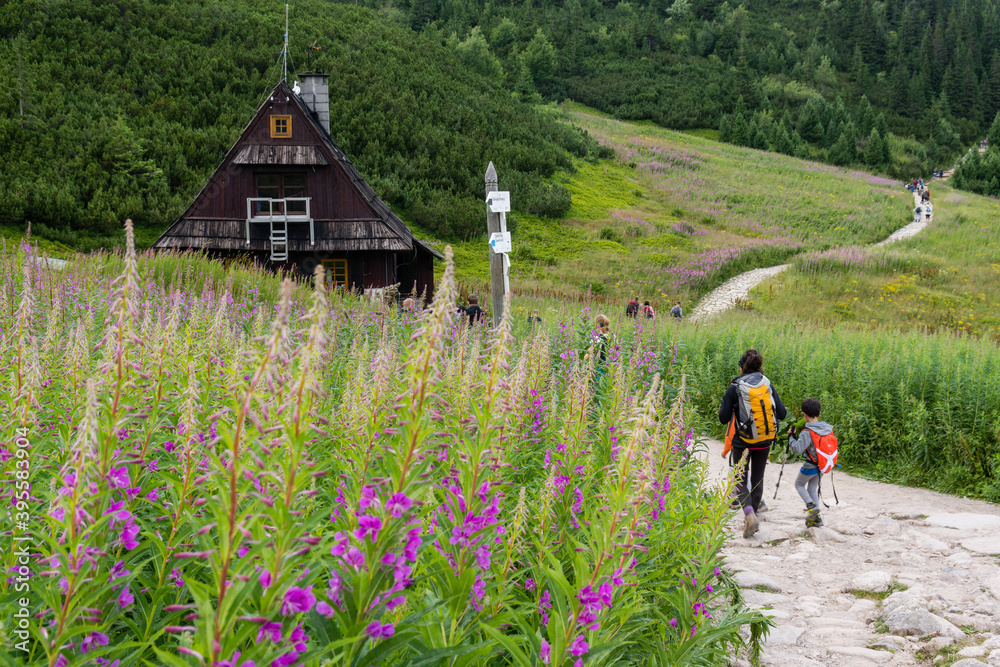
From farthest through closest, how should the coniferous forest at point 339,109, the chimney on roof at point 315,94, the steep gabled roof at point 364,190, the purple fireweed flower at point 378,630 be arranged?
the coniferous forest at point 339,109
the chimney on roof at point 315,94
the steep gabled roof at point 364,190
the purple fireweed flower at point 378,630

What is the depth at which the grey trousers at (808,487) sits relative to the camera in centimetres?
801

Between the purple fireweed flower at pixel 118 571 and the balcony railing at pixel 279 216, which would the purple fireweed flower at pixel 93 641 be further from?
the balcony railing at pixel 279 216

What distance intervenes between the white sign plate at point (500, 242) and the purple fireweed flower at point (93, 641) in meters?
8.59

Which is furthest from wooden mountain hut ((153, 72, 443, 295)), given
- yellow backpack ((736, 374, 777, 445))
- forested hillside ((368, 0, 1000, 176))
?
forested hillside ((368, 0, 1000, 176))

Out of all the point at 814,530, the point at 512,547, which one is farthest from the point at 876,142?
the point at 512,547

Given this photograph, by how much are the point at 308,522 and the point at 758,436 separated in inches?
263

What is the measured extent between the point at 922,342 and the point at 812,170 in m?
60.2

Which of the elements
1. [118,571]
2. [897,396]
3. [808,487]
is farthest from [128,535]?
[897,396]

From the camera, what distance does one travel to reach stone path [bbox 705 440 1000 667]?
507 centimetres

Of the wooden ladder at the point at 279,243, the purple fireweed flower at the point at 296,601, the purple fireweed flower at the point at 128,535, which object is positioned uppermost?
the wooden ladder at the point at 279,243

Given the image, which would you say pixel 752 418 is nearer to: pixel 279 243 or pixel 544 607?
pixel 544 607

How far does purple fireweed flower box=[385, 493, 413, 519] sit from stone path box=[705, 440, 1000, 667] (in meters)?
3.43

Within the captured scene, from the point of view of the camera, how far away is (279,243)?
78.5ft

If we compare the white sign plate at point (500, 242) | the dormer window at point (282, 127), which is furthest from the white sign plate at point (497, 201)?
the dormer window at point (282, 127)
